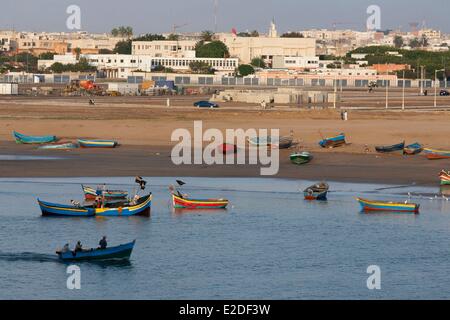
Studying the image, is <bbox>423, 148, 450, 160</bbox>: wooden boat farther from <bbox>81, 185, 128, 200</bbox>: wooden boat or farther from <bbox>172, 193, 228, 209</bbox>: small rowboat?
<bbox>81, 185, 128, 200</bbox>: wooden boat

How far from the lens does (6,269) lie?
38219 mm

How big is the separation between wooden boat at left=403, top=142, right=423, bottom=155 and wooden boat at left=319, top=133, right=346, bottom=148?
4.18 meters

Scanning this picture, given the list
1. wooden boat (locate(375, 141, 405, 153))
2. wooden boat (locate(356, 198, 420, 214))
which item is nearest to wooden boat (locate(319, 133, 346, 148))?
wooden boat (locate(375, 141, 405, 153))

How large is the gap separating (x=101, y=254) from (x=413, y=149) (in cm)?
2916

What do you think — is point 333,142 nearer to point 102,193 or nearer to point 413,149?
point 413,149

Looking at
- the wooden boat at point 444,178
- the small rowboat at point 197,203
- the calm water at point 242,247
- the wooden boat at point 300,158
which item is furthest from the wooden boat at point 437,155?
the small rowboat at point 197,203

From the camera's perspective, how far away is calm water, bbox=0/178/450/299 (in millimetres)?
36062

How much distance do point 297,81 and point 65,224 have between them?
12528cm

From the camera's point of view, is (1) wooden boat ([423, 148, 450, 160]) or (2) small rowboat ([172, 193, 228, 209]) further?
(1) wooden boat ([423, 148, 450, 160])

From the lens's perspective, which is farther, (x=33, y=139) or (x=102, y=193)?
(x=33, y=139)

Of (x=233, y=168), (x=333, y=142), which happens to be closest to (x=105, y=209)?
(x=233, y=168)

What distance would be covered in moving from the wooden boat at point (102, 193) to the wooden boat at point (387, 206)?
10327 millimetres

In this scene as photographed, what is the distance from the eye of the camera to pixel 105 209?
4812 cm
